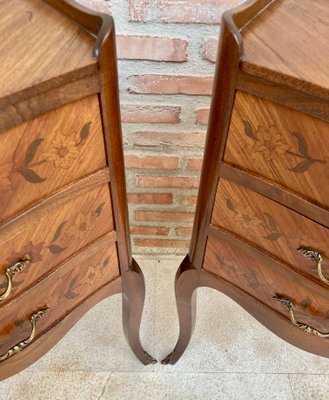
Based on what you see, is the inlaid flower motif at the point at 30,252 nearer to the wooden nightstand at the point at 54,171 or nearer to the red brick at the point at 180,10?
the wooden nightstand at the point at 54,171

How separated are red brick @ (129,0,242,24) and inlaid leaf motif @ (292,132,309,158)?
1.32ft

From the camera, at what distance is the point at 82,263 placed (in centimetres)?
76

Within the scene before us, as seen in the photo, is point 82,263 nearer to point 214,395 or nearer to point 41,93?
point 41,93

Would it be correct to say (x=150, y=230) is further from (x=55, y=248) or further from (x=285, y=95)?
(x=285, y=95)

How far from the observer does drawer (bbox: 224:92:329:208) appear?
0.51 meters

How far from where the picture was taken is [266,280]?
0.77 meters

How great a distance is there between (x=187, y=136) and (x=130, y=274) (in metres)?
0.39

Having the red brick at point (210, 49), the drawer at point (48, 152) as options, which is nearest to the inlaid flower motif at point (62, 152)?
the drawer at point (48, 152)

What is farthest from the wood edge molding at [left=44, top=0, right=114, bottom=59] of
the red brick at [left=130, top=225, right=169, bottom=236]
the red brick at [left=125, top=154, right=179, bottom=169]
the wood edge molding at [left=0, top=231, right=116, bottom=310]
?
the red brick at [left=130, top=225, right=169, bottom=236]

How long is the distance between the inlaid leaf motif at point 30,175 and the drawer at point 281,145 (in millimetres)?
267

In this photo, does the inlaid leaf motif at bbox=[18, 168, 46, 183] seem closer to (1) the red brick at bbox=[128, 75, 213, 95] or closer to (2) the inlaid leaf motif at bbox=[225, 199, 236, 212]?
(2) the inlaid leaf motif at bbox=[225, 199, 236, 212]

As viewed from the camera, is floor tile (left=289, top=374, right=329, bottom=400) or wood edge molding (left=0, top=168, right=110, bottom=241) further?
floor tile (left=289, top=374, right=329, bottom=400)

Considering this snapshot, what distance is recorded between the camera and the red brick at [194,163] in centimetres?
113

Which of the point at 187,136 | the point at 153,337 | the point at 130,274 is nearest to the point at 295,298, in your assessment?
the point at 130,274
